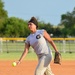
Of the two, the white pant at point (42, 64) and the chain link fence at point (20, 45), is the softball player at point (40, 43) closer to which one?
the white pant at point (42, 64)

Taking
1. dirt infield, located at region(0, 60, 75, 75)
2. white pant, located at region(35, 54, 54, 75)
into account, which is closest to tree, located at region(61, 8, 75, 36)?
dirt infield, located at region(0, 60, 75, 75)

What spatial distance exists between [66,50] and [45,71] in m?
24.7

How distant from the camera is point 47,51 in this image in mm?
8391

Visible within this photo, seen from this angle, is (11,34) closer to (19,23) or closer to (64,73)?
(19,23)

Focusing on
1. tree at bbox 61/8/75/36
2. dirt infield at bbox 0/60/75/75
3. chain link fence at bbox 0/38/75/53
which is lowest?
dirt infield at bbox 0/60/75/75

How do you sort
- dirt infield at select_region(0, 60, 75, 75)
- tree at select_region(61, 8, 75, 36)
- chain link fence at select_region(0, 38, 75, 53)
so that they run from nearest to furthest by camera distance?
dirt infield at select_region(0, 60, 75, 75) → chain link fence at select_region(0, 38, 75, 53) → tree at select_region(61, 8, 75, 36)

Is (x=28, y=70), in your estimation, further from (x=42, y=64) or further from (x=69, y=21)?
(x=69, y=21)

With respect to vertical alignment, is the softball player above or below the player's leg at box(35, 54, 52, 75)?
above

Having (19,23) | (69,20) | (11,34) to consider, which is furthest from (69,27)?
(11,34)

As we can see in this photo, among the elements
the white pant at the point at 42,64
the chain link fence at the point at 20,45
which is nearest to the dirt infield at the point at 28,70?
the white pant at the point at 42,64

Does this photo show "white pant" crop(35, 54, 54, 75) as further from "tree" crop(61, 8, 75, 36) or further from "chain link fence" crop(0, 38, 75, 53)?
"tree" crop(61, 8, 75, 36)

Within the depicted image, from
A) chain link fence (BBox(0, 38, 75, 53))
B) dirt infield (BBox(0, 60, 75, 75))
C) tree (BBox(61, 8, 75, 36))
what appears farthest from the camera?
tree (BBox(61, 8, 75, 36))

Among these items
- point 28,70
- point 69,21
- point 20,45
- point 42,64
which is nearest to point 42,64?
point 42,64

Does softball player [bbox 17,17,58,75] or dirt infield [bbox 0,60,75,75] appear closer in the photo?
softball player [bbox 17,17,58,75]
